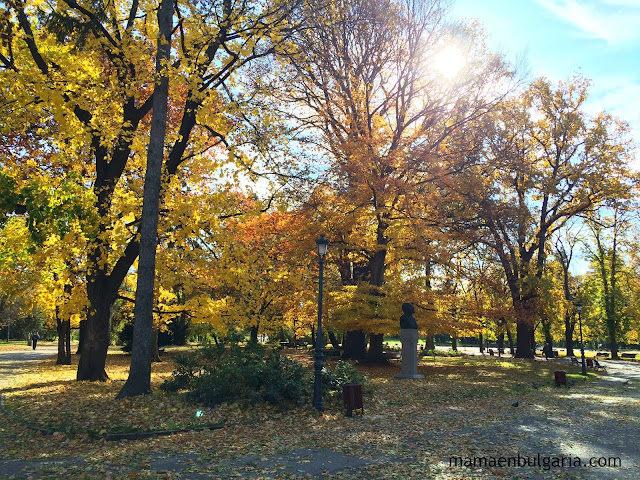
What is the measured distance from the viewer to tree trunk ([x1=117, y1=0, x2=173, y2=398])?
1126cm

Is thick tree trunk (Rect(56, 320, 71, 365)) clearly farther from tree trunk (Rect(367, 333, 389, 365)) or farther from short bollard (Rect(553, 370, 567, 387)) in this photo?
short bollard (Rect(553, 370, 567, 387))

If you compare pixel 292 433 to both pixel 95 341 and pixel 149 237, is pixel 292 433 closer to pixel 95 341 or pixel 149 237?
pixel 149 237

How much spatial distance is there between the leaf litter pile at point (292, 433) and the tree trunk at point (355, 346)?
9334 mm

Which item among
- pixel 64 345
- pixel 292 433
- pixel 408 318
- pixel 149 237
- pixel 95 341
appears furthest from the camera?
pixel 64 345

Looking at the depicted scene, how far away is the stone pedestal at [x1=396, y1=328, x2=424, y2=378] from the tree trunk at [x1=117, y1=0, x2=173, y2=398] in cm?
1002

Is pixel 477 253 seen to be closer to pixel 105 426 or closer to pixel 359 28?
pixel 359 28

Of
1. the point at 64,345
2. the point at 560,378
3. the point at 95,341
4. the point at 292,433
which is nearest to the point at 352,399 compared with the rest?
the point at 292,433

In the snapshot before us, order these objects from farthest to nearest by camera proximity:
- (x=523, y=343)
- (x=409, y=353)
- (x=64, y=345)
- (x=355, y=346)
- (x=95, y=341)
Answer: (x=523, y=343), (x=64, y=345), (x=355, y=346), (x=409, y=353), (x=95, y=341)

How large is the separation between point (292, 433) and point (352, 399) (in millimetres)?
2355

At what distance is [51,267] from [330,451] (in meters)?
11.6

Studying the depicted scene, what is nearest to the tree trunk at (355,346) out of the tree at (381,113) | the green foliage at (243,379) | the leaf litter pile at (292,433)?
the tree at (381,113)

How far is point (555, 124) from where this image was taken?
3106cm

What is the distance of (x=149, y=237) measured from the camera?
11.7 meters

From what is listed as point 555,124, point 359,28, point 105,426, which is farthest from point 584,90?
point 105,426
